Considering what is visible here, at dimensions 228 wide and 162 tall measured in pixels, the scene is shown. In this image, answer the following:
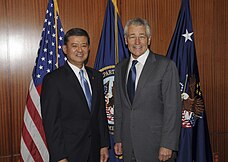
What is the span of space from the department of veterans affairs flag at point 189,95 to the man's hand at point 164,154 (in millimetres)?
884

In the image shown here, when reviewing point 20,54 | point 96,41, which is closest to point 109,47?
point 96,41

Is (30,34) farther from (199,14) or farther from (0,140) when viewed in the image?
(199,14)

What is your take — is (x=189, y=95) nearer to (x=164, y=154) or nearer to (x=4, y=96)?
(x=164, y=154)

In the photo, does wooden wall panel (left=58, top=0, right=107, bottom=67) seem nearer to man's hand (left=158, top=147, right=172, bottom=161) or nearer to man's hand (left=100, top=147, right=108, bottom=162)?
man's hand (left=100, top=147, right=108, bottom=162)

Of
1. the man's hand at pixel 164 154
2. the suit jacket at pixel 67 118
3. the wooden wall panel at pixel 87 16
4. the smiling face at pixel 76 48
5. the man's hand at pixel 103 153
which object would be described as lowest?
the man's hand at pixel 103 153

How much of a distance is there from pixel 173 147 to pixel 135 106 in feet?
1.44

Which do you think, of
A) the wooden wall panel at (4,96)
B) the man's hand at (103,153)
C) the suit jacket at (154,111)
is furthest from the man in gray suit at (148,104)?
the wooden wall panel at (4,96)

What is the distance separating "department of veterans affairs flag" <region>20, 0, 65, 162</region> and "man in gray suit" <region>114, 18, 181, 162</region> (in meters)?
0.80

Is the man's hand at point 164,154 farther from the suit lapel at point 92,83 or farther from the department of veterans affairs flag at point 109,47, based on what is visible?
the department of veterans affairs flag at point 109,47

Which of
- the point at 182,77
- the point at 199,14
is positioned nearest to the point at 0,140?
the point at 182,77

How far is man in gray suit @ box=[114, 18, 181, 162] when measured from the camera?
7.01 feet

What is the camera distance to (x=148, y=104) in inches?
85.2

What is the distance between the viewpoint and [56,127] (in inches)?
80.8

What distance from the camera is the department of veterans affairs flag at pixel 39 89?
2572mm
